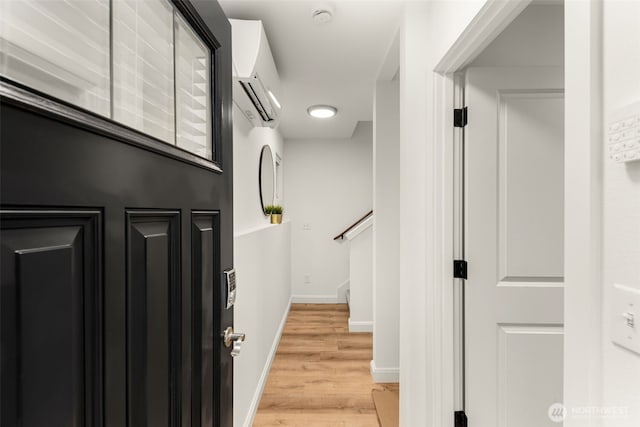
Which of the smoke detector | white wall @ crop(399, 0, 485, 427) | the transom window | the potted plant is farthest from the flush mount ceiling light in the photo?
Answer: the transom window

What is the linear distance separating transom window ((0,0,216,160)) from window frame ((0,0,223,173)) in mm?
12

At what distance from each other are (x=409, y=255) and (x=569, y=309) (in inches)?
37.9

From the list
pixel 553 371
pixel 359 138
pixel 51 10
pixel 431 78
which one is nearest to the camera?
pixel 51 10

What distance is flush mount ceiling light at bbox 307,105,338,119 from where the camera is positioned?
322 centimetres

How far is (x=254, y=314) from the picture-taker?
6.77ft

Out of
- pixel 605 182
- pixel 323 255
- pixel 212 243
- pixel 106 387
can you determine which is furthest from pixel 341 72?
pixel 323 255

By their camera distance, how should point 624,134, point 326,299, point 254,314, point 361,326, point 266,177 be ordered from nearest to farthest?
point 624,134 → point 254,314 → point 266,177 → point 361,326 → point 326,299

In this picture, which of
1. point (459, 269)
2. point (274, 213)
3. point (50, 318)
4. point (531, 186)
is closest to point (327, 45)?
point (531, 186)

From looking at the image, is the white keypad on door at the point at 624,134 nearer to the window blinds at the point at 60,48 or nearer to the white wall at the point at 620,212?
the white wall at the point at 620,212

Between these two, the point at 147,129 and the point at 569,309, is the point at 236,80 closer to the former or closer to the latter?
the point at 147,129

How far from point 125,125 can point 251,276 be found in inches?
58.8

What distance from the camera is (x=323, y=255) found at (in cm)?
467

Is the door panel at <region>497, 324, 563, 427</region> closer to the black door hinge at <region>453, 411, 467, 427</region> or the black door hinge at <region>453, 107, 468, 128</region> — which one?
the black door hinge at <region>453, 411, 467, 427</region>

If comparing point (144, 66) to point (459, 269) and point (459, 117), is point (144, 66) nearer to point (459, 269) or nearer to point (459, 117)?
point (459, 117)
